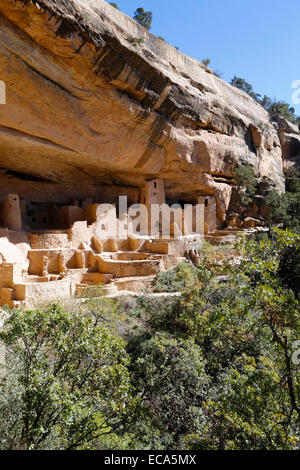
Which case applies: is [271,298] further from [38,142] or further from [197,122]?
[197,122]

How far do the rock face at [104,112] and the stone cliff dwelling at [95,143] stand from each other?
0.15 ft

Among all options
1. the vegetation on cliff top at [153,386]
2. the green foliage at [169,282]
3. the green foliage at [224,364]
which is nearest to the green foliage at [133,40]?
the green foliage at [169,282]

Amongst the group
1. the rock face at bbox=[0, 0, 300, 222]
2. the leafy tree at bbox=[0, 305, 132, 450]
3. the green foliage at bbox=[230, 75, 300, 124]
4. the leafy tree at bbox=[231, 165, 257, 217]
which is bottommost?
the leafy tree at bbox=[0, 305, 132, 450]

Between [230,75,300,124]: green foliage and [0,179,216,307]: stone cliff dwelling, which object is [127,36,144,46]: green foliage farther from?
[230,75,300,124]: green foliage

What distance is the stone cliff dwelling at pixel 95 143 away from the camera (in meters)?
9.23

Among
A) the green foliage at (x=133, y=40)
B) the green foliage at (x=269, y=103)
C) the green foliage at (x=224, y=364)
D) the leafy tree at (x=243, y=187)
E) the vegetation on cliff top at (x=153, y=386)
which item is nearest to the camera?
Result: the vegetation on cliff top at (x=153, y=386)

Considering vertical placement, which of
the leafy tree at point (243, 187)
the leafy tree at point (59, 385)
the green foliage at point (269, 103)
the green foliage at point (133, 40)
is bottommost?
the leafy tree at point (59, 385)

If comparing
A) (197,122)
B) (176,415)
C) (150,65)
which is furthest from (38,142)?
(176,415)

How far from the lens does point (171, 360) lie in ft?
22.9

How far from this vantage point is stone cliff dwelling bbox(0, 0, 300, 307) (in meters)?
9.23

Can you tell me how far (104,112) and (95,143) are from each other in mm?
1375

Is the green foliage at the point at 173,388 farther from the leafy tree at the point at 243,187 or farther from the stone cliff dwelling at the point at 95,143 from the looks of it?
the leafy tree at the point at 243,187

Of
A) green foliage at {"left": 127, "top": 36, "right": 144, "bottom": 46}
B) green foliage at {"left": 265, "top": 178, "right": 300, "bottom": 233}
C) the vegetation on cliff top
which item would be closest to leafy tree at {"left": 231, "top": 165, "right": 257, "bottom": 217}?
green foliage at {"left": 265, "top": 178, "right": 300, "bottom": 233}

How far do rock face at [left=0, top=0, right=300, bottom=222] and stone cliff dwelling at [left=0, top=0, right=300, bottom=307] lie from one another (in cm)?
5
